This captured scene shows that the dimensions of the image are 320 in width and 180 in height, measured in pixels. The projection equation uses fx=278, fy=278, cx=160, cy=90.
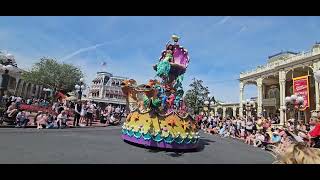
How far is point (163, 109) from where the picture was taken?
10234mm

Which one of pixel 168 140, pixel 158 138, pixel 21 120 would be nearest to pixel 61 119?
pixel 21 120

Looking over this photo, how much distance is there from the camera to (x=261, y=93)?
4025cm

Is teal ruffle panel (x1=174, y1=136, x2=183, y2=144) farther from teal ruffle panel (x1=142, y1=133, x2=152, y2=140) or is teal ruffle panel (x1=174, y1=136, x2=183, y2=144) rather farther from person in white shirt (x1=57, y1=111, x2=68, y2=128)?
person in white shirt (x1=57, y1=111, x2=68, y2=128)

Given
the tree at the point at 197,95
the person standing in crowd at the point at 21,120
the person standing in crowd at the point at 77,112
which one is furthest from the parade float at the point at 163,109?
the tree at the point at 197,95

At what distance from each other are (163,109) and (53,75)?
38.4m

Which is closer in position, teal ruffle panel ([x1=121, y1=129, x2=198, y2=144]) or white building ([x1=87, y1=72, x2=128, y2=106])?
teal ruffle panel ([x1=121, y1=129, x2=198, y2=144])

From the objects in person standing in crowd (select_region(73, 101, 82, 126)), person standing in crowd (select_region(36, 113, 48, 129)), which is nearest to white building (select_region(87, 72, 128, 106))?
person standing in crowd (select_region(73, 101, 82, 126))

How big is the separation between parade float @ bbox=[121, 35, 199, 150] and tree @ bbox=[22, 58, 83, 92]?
36046 millimetres

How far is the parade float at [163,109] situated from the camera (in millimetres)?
9945

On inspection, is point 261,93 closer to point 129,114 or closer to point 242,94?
point 242,94

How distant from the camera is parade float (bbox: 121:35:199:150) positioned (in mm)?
9945

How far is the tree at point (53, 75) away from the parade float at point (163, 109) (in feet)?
118
